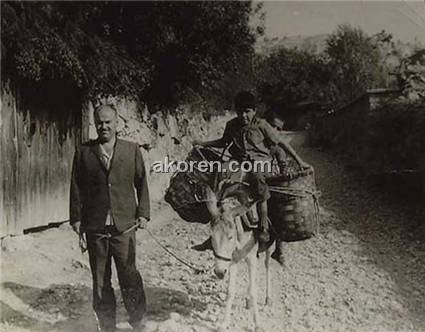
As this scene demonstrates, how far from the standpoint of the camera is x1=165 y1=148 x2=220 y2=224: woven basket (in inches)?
136

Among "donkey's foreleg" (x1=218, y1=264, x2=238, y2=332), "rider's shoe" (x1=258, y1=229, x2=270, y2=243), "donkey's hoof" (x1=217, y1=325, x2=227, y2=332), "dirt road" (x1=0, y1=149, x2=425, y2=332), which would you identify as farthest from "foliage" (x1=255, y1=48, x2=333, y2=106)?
"donkey's hoof" (x1=217, y1=325, x2=227, y2=332)

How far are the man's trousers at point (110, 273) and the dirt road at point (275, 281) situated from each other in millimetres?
189

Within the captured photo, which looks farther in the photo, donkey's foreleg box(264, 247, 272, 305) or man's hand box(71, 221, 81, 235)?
donkey's foreleg box(264, 247, 272, 305)

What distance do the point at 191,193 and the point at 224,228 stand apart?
1.88ft

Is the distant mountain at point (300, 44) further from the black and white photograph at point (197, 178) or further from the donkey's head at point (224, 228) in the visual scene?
the donkey's head at point (224, 228)

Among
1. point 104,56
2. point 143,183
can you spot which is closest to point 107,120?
point 143,183

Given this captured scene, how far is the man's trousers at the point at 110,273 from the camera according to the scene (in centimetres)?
301

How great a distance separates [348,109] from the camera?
6.16 meters

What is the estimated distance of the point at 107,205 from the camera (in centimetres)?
301

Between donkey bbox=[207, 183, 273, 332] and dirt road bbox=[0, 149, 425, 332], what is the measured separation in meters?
0.25

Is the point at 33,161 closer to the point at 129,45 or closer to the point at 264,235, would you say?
the point at 129,45

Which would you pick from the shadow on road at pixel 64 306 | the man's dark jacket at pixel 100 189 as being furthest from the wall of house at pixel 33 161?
the man's dark jacket at pixel 100 189

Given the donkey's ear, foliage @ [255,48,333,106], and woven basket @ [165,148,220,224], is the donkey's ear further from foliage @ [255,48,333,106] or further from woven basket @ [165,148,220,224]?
foliage @ [255,48,333,106]

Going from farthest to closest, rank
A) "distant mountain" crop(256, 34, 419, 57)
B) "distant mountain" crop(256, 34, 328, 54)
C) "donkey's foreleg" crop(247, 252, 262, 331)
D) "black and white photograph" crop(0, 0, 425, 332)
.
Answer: "distant mountain" crop(256, 34, 328, 54) < "distant mountain" crop(256, 34, 419, 57) < "donkey's foreleg" crop(247, 252, 262, 331) < "black and white photograph" crop(0, 0, 425, 332)
